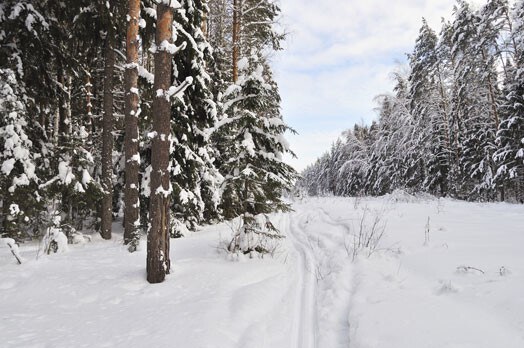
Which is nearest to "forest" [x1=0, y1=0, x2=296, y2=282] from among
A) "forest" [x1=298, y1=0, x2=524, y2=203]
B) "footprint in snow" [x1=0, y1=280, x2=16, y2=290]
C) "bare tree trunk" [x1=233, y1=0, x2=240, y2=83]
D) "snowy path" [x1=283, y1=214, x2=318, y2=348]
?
"snowy path" [x1=283, y1=214, x2=318, y2=348]

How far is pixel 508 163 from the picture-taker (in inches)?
528

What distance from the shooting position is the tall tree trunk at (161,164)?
14.4ft

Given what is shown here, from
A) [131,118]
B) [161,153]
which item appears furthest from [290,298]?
[131,118]

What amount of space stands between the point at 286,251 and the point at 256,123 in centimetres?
329

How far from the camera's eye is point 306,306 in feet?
12.0

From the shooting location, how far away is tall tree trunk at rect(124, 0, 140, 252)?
7.40m

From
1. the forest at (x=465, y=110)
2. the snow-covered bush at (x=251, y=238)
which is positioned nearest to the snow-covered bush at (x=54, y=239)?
the snow-covered bush at (x=251, y=238)

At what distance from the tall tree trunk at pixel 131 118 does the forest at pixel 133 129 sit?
29 mm

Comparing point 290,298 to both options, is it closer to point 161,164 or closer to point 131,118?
point 161,164

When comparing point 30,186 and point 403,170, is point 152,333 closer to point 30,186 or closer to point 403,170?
point 30,186

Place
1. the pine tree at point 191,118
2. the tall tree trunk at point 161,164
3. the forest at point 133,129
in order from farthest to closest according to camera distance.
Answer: the pine tree at point 191,118 < the forest at point 133,129 < the tall tree trunk at point 161,164

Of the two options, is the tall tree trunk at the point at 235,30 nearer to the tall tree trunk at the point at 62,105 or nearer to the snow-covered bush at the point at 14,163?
the tall tree trunk at the point at 62,105

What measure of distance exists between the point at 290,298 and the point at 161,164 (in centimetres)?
315

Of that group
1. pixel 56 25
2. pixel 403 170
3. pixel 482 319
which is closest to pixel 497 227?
pixel 482 319
